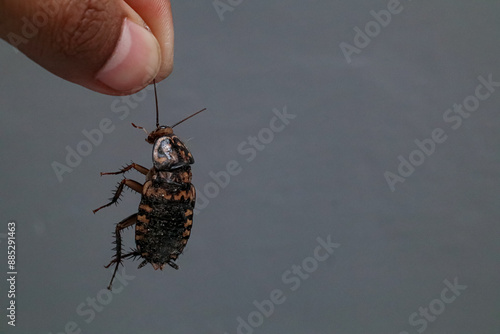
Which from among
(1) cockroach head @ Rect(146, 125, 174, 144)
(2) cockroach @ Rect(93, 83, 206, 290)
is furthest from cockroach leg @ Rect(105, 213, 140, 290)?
(1) cockroach head @ Rect(146, 125, 174, 144)

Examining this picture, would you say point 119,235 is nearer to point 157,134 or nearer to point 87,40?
point 157,134

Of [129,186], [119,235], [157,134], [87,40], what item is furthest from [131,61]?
[119,235]

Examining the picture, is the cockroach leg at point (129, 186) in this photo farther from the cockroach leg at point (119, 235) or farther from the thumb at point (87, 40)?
the thumb at point (87, 40)

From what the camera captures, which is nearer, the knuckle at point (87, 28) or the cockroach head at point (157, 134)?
the knuckle at point (87, 28)

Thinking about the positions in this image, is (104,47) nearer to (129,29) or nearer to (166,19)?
(129,29)

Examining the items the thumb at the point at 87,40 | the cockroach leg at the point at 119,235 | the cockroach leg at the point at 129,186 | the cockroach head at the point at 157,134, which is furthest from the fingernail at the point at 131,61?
the cockroach leg at the point at 119,235

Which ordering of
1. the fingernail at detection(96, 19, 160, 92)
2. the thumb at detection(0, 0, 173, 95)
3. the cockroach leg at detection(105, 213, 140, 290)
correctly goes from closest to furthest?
1. the thumb at detection(0, 0, 173, 95)
2. the fingernail at detection(96, 19, 160, 92)
3. the cockroach leg at detection(105, 213, 140, 290)

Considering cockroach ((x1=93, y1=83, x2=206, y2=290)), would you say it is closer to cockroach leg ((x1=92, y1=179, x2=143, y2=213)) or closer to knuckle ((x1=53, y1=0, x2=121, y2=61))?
cockroach leg ((x1=92, y1=179, x2=143, y2=213))
